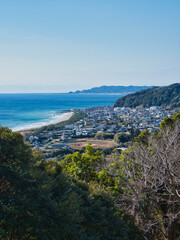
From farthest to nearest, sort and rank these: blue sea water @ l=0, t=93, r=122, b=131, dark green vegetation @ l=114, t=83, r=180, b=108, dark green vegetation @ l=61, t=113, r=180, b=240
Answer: dark green vegetation @ l=114, t=83, r=180, b=108, blue sea water @ l=0, t=93, r=122, b=131, dark green vegetation @ l=61, t=113, r=180, b=240

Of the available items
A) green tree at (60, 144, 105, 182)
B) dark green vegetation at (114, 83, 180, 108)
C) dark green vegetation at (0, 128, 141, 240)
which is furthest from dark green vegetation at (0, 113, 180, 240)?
dark green vegetation at (114, 83, 180, 108)

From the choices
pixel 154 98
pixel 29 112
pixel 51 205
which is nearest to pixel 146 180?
pixel 51 205

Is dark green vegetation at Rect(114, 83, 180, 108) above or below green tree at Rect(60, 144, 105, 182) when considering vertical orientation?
above

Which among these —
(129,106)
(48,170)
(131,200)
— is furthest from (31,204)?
(129,106)

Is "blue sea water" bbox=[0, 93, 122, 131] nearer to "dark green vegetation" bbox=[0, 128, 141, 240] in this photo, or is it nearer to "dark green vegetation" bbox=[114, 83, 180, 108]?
"dark green vegetation" bbox=[114, 83, 180, 108]

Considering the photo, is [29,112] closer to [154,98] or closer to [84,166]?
[154,98]

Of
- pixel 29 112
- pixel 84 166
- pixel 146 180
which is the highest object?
pixel 29 112

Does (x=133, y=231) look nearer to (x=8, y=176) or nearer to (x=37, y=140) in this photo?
(x=8, y=176)

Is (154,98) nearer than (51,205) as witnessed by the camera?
No

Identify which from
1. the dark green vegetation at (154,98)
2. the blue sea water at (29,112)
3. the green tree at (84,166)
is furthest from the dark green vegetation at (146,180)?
the dark green vegetation at (154,98)
